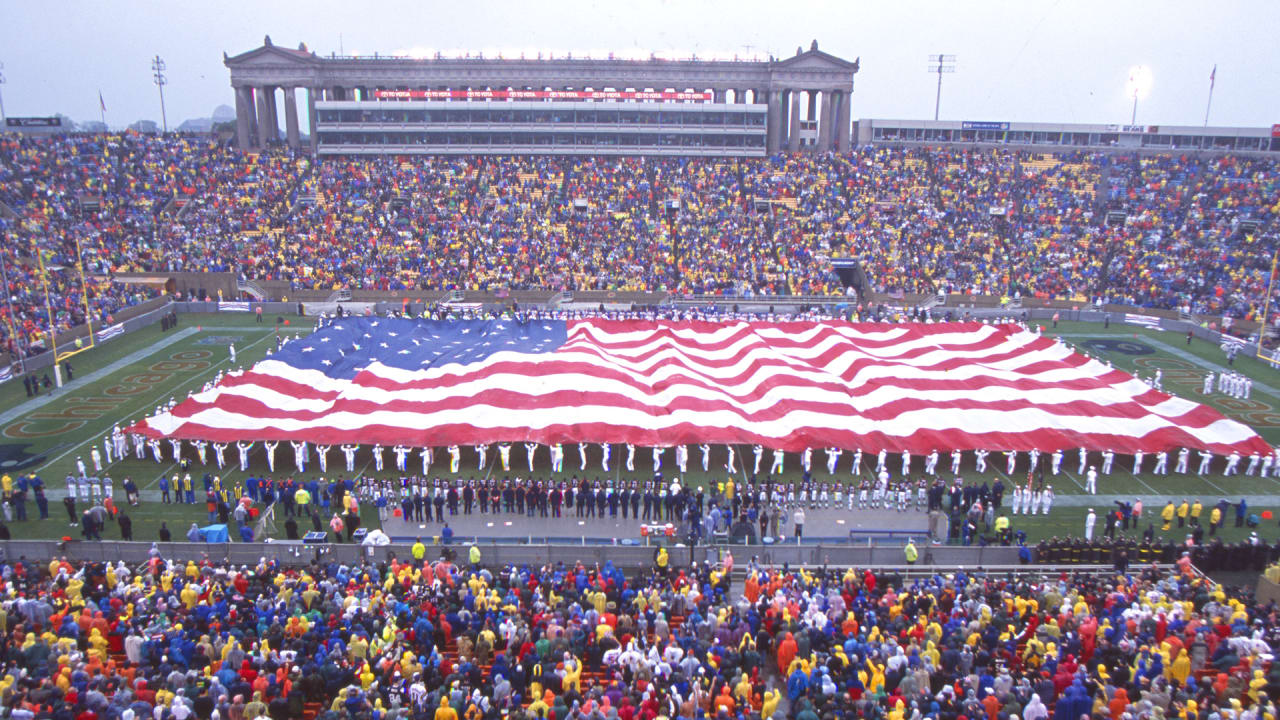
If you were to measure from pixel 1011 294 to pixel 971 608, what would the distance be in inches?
1107

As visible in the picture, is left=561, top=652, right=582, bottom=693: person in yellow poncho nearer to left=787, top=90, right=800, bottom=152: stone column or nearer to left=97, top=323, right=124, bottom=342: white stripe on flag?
left=97, top=323, right=124, bottom=342: white stripe on flag

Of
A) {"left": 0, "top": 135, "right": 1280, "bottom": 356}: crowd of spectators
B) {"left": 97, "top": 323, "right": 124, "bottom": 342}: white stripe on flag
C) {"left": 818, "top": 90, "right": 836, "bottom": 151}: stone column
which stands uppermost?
{"left": 818, "top": 90, "right": 836, "bottom": 151}: stone column

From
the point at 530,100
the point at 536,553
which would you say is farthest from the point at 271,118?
the point at 536,553

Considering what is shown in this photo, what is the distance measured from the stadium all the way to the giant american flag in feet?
0.42

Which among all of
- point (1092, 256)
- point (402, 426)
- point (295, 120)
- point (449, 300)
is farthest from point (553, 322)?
point (295, 120)

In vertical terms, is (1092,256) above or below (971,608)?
above

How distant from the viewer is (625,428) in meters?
18.2

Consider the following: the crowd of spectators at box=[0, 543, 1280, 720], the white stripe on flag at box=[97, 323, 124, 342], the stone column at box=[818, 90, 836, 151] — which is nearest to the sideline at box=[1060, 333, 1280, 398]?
the crowd of spectators at box=[0, 543, 1280, 720]

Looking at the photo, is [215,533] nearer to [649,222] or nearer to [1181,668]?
[1181,668]

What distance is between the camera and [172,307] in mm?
33969

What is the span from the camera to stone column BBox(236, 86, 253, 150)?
47531 millimetres

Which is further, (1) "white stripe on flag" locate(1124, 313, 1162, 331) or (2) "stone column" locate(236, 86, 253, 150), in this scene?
(2) "stone column" locate(236, 86, 253, 150)

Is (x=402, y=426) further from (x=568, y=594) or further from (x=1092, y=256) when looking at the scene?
(x=1092, y=256)

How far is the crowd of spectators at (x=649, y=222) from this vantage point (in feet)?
118
